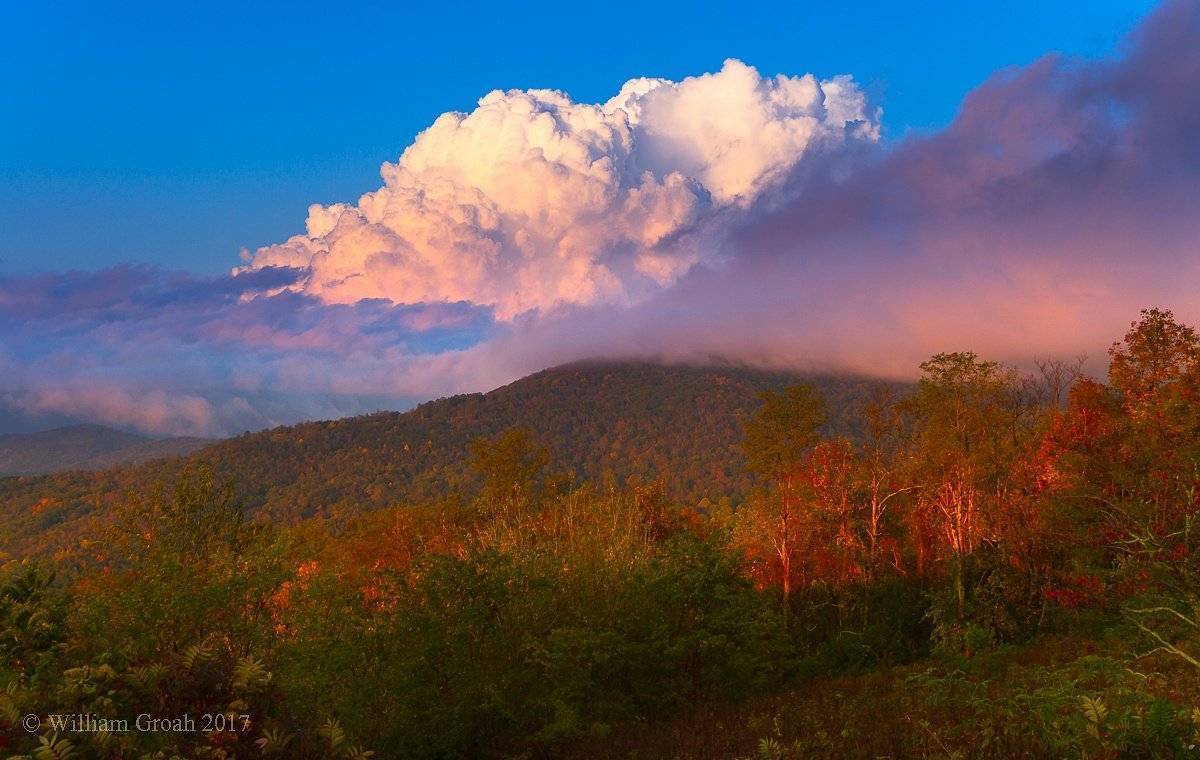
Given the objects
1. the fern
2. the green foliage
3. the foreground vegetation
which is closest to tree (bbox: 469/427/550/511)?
the green foliage

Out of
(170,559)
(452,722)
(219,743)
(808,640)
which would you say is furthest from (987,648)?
(219,743)

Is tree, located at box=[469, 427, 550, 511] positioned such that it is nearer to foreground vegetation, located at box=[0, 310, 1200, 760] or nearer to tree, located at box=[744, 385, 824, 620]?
tree, located at box=[744, 385, 824, 620]

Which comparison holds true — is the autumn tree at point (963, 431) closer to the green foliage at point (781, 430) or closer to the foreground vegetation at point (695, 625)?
the foreground vegetation at point (695, 625)

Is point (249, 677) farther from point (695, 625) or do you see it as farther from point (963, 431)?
point (963, 431)


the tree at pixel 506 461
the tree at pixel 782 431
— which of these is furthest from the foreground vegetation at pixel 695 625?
the tree at pixel 506 461

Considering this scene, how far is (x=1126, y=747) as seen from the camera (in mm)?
5988

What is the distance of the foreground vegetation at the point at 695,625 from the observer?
602 centimetres

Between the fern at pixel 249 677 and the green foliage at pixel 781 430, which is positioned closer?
the fern at pixel 249 677

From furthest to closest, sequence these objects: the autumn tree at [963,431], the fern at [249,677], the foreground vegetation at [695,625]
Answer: the autumn tree at [963,431], the foreground vegetation at [695,625], the fern at [249,677]

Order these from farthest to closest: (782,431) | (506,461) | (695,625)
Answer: (506,461) → (782,431) → (695,625)

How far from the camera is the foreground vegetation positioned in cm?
602

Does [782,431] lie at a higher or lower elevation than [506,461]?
higher

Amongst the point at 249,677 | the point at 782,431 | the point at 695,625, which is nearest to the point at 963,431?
the point at 782,431

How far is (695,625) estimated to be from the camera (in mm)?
13859
